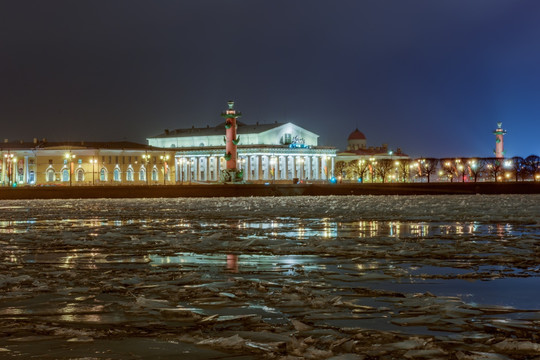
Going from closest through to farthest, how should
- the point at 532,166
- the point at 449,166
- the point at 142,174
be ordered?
the point at 532,166 < the point at 449,166 < the point at 142,174

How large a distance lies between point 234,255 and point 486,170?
326 ft

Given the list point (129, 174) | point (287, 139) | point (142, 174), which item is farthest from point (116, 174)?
point (287, 139)

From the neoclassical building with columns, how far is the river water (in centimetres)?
10250

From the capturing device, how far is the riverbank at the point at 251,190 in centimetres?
5872

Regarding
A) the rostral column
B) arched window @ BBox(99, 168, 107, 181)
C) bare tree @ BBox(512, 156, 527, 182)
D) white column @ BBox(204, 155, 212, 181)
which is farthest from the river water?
white column @ BBox(204, 155, 212, 181)

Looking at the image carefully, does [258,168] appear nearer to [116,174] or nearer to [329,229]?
[116,174]

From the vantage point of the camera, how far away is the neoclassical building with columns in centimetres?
11856

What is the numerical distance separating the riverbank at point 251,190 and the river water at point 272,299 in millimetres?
46710

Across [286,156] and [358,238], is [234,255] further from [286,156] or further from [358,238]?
[286,156]

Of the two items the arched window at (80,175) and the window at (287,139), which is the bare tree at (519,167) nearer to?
the window at (287,139)

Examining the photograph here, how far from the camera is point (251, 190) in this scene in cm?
6322

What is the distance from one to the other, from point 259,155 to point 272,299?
111 metres

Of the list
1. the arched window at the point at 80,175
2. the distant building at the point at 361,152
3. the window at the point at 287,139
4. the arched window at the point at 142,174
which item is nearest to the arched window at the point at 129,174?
the arched window at the point at 142,174

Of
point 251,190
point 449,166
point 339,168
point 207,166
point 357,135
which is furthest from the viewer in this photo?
point 357,135
